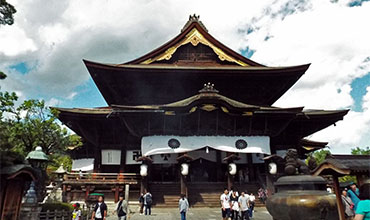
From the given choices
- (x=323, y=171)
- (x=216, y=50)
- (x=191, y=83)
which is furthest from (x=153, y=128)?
(x=323, y=171)

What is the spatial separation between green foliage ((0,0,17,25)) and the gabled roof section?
36.0 feet

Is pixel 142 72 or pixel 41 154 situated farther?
pixel 142 72

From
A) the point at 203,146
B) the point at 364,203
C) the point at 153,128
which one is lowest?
the point at 364,203

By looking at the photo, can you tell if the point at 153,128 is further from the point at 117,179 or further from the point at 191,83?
the point at 191,83

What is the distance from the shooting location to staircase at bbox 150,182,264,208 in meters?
14.1

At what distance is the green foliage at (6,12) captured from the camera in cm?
784

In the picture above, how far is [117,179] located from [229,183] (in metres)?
6.86

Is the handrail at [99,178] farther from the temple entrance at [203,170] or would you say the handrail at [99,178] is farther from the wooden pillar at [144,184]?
the temple entrance at [203,170]

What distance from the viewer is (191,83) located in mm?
18750

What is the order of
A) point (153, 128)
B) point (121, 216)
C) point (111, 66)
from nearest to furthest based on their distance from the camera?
point (121, 216)
point (153, 128)
point (111, 66)

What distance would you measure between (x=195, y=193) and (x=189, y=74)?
8.24m

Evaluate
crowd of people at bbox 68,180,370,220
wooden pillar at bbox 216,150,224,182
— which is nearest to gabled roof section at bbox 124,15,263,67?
wooden pillar at bbox 216,150,224,182

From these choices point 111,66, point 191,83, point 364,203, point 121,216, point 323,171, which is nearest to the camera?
point 364,203

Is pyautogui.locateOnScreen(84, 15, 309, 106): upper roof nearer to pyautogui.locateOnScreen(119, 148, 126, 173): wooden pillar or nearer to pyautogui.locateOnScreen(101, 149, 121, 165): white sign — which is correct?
pyautogui.locateOnScreen(119, 148, 126, 173): wooden pillar
